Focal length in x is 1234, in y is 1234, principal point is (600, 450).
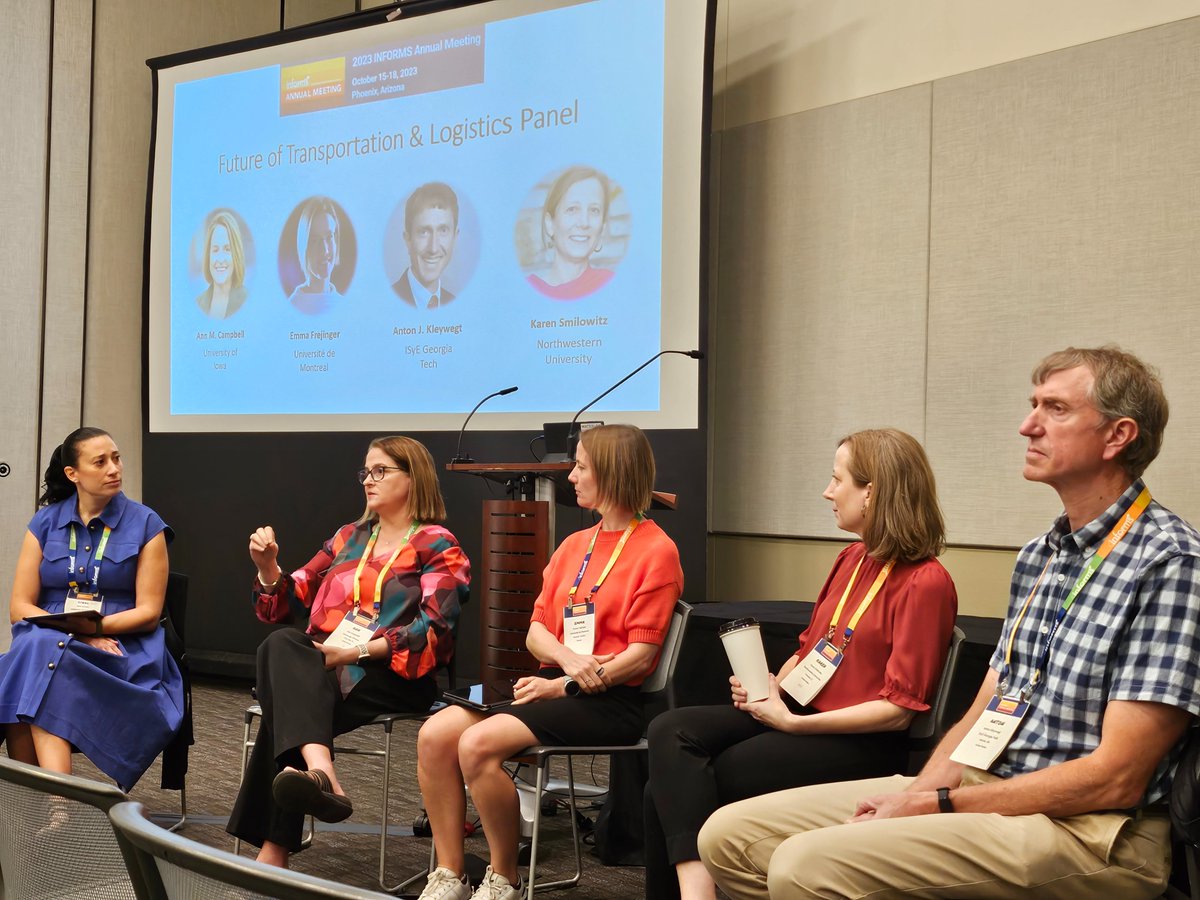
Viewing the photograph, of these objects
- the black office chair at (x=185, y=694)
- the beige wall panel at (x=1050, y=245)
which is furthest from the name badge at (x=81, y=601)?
the beige wall panel at (x=1050, y=245)

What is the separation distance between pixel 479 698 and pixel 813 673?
113 cm

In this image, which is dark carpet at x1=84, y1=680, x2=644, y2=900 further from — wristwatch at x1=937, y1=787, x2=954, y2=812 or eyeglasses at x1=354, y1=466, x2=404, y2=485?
wristwatch at x1=937, y1=787, x2=954, y2=812

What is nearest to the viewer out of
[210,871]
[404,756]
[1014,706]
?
[210,871]

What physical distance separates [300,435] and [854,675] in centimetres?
428

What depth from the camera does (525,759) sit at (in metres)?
2.89

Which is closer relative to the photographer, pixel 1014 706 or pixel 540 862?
pixel 1014 706

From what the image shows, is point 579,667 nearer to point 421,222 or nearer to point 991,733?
point 991,733

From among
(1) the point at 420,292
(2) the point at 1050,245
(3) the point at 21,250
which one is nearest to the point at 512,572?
(2) the point at 1050,245

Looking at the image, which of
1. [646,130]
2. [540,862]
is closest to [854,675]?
[540,862]

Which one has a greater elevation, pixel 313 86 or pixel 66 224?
pixel 313 86

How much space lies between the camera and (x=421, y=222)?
5.78 meters

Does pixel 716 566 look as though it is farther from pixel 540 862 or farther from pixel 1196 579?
pixel 1196 579

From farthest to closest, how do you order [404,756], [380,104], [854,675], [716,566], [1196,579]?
[380,104] < [716,566] < [404,756] < [854,675] < [1196,579]

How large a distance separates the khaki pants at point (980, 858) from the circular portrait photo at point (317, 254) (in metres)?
4.65
